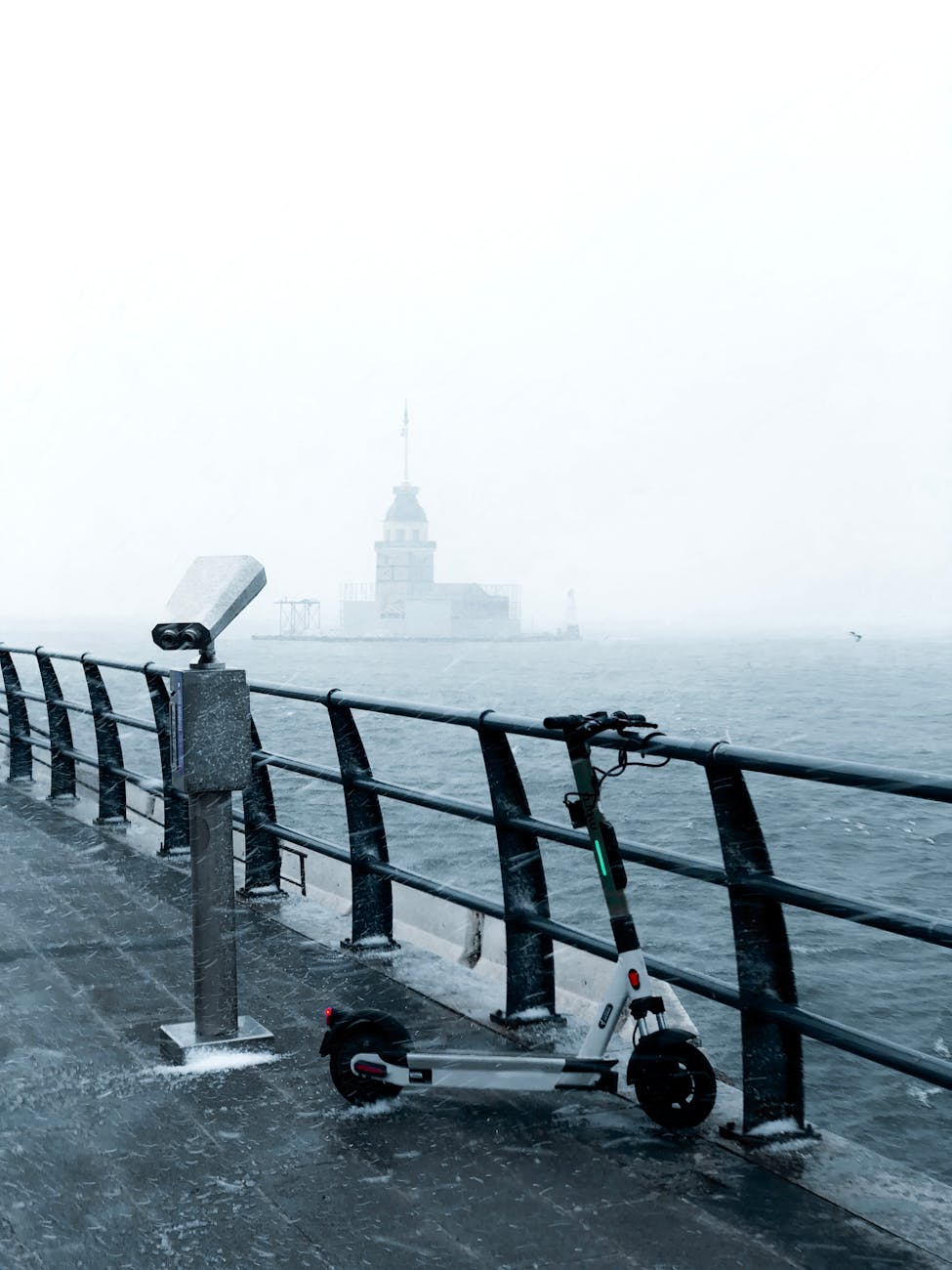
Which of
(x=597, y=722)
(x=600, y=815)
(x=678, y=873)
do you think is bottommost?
(x=678, y=873)

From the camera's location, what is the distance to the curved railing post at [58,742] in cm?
1095

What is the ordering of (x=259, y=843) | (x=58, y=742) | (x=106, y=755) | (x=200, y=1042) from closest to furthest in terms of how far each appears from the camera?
(x=200, y=1042) < (x=259, y=843) < (x=106, y=755) < (x=58, y=742)

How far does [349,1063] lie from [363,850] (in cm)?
206

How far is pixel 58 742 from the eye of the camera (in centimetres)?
1105

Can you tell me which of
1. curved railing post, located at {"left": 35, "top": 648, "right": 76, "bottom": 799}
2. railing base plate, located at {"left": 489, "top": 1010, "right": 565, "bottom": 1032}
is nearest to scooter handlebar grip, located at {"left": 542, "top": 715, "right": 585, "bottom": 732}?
railing base plate, located at {"left": 489, "top": 1010, "right": 565, "bottom": 1032}

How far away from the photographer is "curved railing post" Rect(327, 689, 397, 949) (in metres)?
6.11

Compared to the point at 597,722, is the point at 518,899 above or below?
below

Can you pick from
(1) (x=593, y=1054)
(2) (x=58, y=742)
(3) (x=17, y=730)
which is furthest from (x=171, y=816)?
(1) (x=593, y=1054)

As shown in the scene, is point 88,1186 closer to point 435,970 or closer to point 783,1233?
point 783,1233

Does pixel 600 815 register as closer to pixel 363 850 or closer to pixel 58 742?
pixel 363 850

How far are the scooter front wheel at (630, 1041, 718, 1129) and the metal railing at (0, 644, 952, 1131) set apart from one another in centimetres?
13

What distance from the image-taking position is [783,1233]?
3.27m

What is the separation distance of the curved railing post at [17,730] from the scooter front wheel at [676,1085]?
977 cm

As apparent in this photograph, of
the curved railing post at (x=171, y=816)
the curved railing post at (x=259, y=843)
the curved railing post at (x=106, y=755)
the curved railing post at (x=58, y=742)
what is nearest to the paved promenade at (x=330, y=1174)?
the curved railing post at (x=259, y=843)
